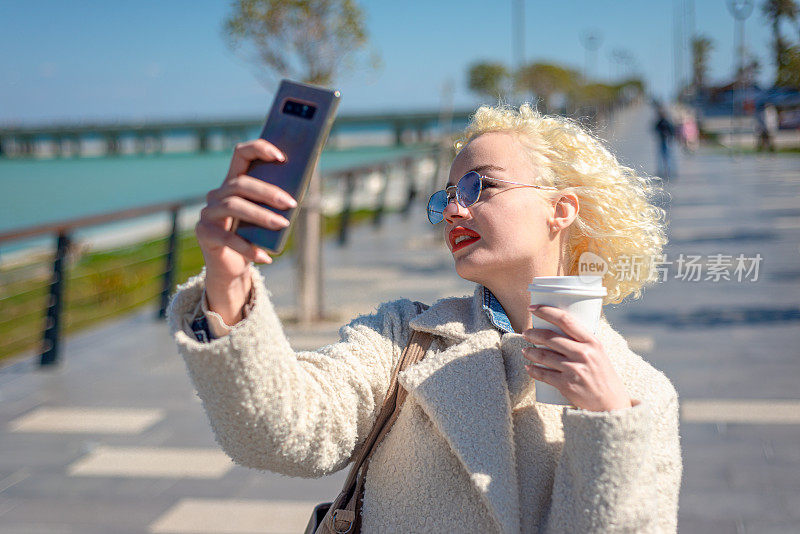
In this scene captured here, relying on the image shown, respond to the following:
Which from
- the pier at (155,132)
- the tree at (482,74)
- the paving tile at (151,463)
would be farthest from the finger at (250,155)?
the pier at (155,132)

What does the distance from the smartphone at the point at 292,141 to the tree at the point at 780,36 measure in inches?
79.7

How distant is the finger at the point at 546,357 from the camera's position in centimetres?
130

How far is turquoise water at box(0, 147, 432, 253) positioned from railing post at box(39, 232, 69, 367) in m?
33.2

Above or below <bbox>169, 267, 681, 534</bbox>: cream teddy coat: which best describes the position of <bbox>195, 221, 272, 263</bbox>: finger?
above

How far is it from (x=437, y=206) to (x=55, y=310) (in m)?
5.54

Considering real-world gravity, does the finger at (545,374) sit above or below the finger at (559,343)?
below

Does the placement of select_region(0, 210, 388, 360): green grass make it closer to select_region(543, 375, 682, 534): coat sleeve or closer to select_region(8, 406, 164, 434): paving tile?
select_region(8, 406, 164, 434): paving tile

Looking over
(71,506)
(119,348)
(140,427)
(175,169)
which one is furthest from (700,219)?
(175,169)

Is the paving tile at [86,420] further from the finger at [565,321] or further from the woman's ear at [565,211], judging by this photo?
the finger at [565,321]

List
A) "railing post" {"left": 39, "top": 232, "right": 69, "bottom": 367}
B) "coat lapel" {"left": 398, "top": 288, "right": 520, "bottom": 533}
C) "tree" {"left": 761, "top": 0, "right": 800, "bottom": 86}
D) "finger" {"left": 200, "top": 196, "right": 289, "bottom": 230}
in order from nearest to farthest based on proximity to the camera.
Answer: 1. "finger" {"left": 200, "top": 196, "right": 289, "bottom": 230}
2. "coat lapel" {"left": 398, "top": 288, "right": 520, "bottom": 533}
3. "tree" {"left": 761, "top": 0, "right": 800, "bottom": 86}
4. "railing post" {"left": 39, "top": 232, "right": 69, "bottom": 367}

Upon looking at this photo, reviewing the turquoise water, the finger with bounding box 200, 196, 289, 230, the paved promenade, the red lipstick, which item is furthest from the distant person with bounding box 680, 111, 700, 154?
the finger with bounding box 200, 196, 289, 230

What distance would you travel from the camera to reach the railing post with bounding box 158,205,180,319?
26.4 ft

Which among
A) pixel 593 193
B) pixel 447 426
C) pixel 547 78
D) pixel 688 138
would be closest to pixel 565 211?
pixel 593 193

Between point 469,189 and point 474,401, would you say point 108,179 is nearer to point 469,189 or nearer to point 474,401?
point 469,189
